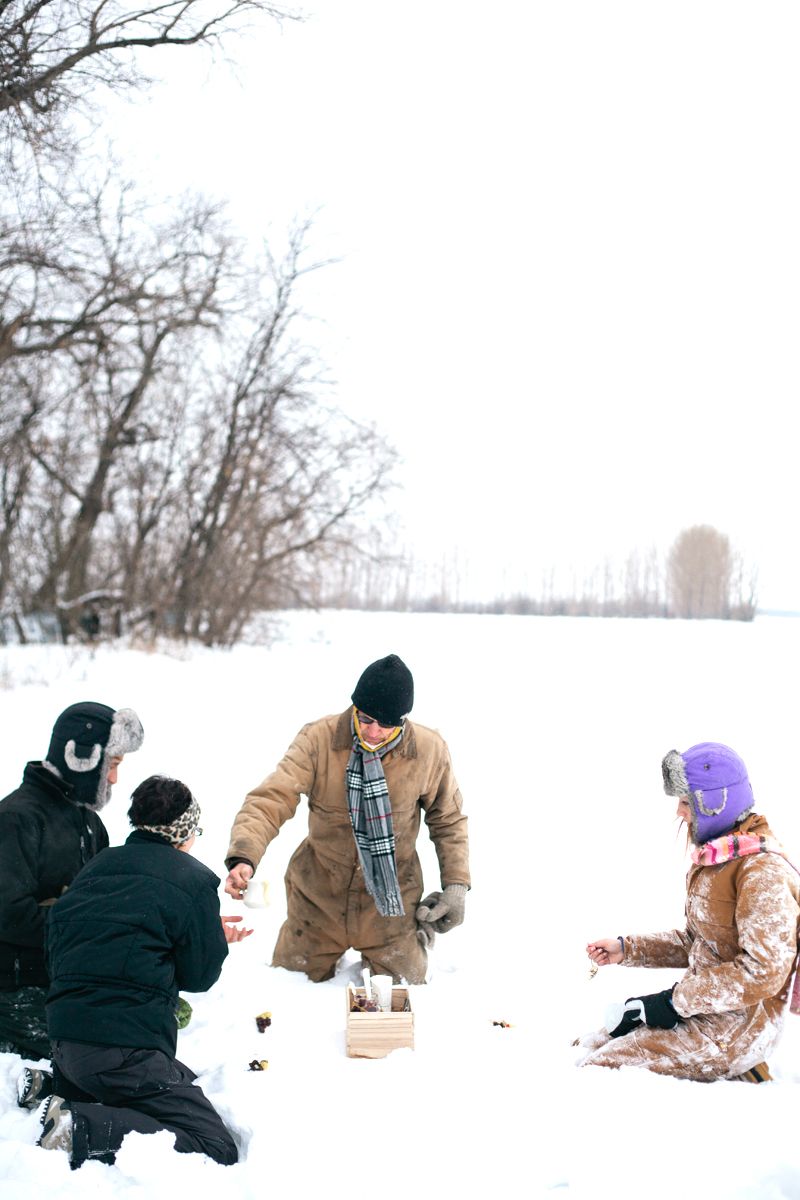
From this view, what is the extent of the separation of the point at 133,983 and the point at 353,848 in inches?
59.7

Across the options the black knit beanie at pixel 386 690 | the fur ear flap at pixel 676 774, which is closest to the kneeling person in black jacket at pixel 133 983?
the black knit beanie at pixel 386 690

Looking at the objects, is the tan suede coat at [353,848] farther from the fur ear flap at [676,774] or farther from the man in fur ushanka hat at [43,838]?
the fur ear flap at [676,774]

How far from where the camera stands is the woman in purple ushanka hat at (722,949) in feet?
9.52

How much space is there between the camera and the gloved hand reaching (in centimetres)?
311

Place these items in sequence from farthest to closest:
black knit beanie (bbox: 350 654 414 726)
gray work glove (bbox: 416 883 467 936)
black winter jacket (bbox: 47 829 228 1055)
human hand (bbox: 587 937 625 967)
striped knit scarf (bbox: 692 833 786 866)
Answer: gray work glove (bbox: 416 883 467 936) → black knit beanie (bbox: 350 654 414 726) → human hand (bbox: 587 937 625 967) → striped knit scarf (bbox: 692 833 786 866) → black winter jacket (bbox: 47 829 228 1055)

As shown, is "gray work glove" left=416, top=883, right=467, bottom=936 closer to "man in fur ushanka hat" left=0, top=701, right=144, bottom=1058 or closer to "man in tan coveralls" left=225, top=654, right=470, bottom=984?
"man in tan coveralls" left=225, top=654, right=470, bottom=984

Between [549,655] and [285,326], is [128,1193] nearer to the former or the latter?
[549,655]

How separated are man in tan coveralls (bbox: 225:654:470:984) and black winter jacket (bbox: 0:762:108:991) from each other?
810mm

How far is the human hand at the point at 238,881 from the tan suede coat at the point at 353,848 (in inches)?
23.6

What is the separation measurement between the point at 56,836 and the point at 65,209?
759 cm

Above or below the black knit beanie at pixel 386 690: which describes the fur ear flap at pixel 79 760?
below

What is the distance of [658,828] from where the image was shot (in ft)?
23.9

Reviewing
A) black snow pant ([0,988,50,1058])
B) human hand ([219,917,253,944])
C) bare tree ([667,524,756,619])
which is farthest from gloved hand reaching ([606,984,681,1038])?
bare tree ([667,524,756,619])

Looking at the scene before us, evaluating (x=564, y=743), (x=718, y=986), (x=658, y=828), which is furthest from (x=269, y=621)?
(x=718, y=986)
